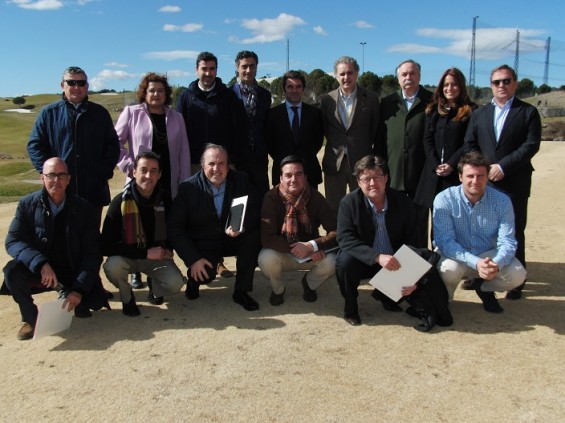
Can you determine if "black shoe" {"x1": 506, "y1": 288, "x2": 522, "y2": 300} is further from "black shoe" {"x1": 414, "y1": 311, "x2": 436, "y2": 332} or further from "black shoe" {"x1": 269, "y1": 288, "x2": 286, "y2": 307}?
"black shoe" {"x1": 269, "y1": 288, "x2": 286, "y2": 307}

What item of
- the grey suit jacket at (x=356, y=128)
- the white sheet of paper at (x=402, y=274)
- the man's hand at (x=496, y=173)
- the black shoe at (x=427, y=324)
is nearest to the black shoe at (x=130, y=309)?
the white sheet of paper at (x=402, y=274)

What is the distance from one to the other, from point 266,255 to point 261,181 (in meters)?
1.60

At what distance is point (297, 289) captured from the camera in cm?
579

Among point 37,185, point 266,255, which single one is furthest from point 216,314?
point 37,185

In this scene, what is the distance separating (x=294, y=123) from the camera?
624cm

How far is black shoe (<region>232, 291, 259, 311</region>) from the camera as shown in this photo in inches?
202

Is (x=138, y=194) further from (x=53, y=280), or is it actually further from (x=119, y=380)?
(x=119, y=380)

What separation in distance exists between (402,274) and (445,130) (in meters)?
1.91

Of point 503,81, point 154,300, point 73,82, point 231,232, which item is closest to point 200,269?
point 231,232

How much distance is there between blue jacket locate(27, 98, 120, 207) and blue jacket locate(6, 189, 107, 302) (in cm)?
63

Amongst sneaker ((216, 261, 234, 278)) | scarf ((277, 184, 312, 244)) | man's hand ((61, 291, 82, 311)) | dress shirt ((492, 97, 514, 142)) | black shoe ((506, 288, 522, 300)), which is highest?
dress shirt ((492, 97, 514, 142))

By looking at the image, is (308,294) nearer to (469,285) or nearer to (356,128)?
(469,285)

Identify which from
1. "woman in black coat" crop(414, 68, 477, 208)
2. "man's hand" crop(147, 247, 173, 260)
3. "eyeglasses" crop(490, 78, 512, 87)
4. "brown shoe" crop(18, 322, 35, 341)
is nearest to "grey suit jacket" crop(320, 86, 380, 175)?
"woman in black coat" crop(414, 68, 477, 208)

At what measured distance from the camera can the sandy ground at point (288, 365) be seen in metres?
3.31
